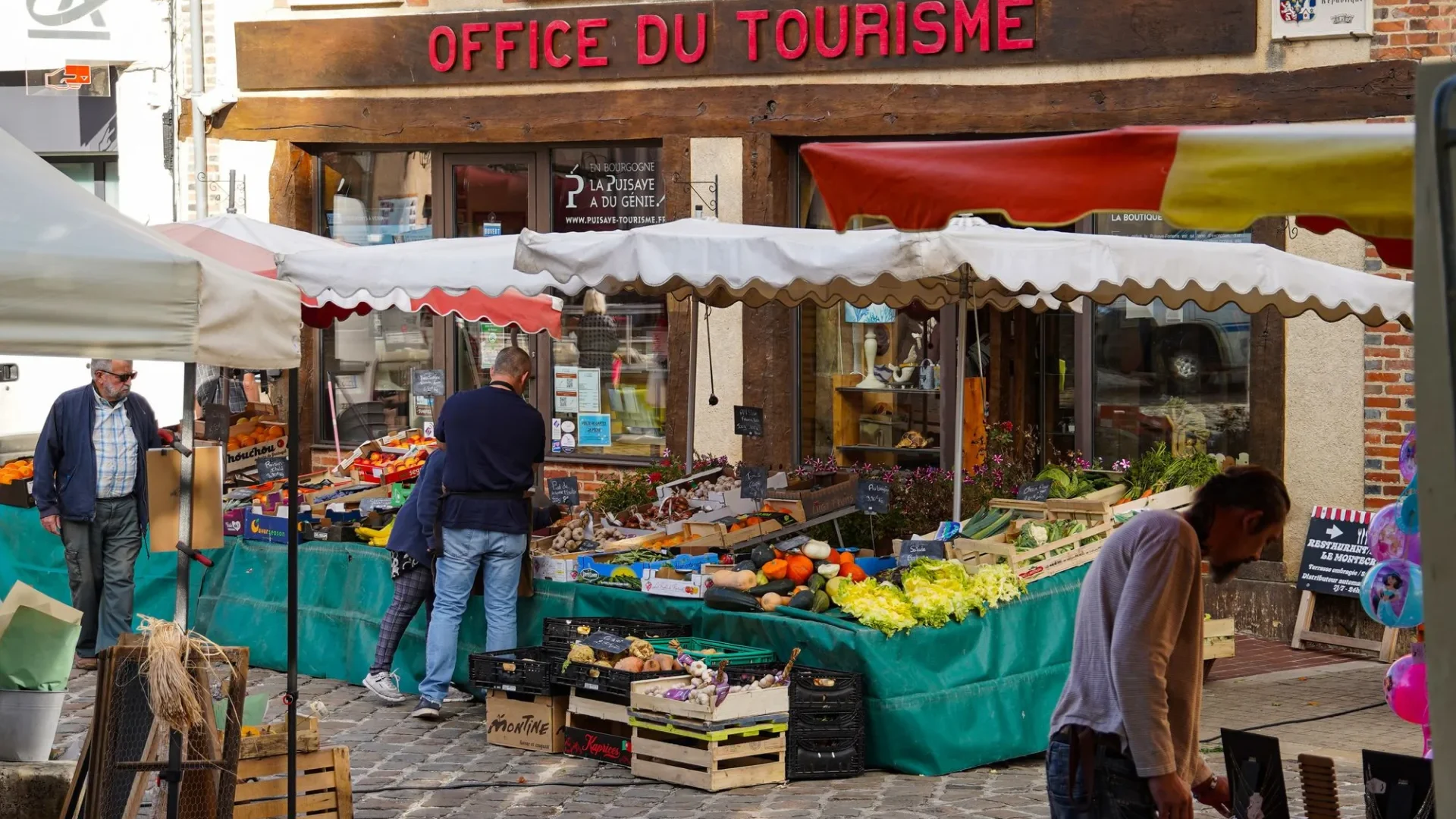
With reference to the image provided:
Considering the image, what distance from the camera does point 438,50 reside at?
44.3 feet

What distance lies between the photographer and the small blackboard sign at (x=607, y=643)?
7.53 m

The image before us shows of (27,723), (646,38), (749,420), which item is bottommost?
(27,723)

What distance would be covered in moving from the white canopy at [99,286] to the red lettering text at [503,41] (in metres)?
8.24

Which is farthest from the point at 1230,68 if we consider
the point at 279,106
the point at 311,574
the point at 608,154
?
the point at 279,106

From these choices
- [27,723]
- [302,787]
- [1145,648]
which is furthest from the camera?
[302,787]

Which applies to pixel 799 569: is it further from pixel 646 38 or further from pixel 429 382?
pixel 646 38

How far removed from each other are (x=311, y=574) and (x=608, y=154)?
503 centimetres

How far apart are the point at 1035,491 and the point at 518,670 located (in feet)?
10.0

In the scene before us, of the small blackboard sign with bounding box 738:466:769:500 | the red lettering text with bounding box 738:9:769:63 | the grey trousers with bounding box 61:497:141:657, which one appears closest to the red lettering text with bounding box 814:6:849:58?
the red lettering text with bounding box 738:9:769:63

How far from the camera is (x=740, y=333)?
1270cm

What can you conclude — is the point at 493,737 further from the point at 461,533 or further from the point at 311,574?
the point at 311,574

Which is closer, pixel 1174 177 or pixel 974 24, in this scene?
pixel 1174 177

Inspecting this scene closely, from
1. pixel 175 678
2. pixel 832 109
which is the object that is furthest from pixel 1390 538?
pixel 832 109

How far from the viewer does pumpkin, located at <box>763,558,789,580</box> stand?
8109mm
